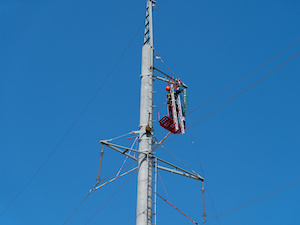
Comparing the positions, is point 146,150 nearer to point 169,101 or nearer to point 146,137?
point 146,137

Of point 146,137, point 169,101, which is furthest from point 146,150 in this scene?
point 169,101

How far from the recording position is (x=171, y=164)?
22.8 m

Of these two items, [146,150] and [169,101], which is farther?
[169,101]

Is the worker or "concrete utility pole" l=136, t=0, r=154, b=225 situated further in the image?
the worker

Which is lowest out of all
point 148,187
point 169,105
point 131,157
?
point 148,187

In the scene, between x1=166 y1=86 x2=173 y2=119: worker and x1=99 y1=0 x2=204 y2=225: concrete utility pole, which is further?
x1=166 y1=86 x2=173 y2=119: worker

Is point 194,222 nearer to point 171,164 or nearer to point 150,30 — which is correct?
point 171,164

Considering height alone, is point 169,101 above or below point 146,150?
above

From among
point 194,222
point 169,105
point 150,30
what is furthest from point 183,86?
point 194,222

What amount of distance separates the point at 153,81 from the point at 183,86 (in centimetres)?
182

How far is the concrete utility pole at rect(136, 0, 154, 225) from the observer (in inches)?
836

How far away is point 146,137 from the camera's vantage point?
76.5 ft

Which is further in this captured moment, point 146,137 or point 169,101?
point 169,101

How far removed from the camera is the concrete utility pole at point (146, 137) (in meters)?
21.2
